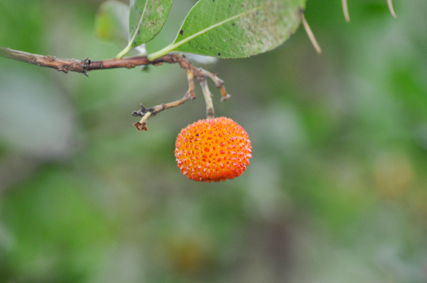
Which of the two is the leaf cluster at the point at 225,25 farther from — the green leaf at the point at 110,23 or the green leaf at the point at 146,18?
the green leaf at the point at 110,23

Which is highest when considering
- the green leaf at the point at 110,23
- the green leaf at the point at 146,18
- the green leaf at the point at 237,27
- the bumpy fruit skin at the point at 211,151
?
the green leaf at the point at 110,23

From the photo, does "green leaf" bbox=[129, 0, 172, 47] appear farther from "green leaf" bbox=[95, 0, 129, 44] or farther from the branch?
"green leaf" bbox=[95, 0, 129, 44]

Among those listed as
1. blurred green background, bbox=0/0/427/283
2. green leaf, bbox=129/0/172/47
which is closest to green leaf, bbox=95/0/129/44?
blurred green background, bbox=0/0/427/283

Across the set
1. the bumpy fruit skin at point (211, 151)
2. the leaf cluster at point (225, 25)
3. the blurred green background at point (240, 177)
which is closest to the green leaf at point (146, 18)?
the leaf cluster at point (225, 25)

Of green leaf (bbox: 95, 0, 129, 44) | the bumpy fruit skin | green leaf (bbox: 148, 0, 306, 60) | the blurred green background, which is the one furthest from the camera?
the blurred green background

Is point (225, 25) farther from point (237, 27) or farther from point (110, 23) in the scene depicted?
point (110, 23)

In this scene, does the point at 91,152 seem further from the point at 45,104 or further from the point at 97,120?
the point at 45,104
